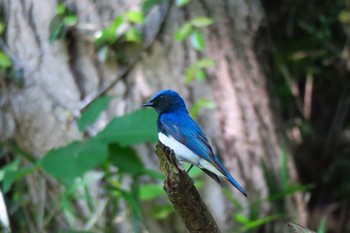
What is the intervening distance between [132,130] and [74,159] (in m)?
0.29

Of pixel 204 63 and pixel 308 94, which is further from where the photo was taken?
pixel 308 94

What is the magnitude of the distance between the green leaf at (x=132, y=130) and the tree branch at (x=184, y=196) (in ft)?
3.15

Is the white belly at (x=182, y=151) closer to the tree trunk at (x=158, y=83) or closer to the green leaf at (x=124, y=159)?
the green leaf at (x=124, y=159)

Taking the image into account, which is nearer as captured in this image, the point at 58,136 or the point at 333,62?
the point at 58,136

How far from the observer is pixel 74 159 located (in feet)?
9.18

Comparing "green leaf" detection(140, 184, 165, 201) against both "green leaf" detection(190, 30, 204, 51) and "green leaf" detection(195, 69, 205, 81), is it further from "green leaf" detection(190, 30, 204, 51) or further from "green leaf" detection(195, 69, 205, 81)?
"green leaf" detection(190, 30, 204, 51)

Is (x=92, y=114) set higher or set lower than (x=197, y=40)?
lower

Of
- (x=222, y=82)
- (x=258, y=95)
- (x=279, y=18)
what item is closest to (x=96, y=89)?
(x=222, y=82)

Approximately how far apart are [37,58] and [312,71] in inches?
97.0

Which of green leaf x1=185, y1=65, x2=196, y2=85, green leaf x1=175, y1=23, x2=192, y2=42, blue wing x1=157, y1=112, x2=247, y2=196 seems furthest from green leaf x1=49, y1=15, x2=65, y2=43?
blue wing x1=157, y1=112, x2=247, y2=196

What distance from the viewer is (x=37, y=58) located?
12.7 ft

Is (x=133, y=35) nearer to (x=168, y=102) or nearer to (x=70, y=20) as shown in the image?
(x=70, y=20)

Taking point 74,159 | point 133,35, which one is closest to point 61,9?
point 133,35

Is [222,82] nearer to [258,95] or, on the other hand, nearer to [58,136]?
[258,95]
